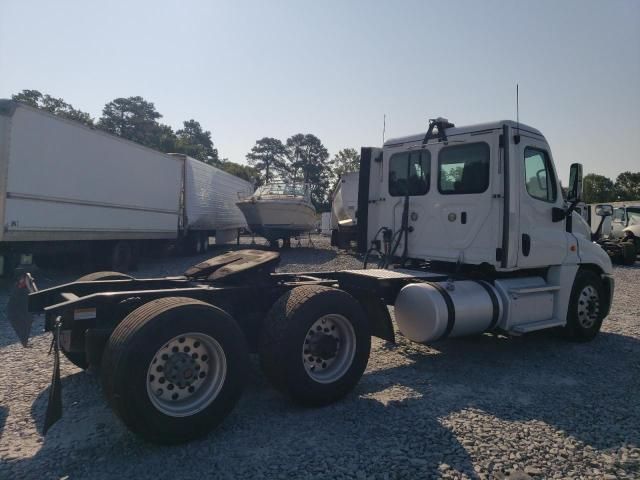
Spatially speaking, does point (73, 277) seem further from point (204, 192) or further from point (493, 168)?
point (493, 168)

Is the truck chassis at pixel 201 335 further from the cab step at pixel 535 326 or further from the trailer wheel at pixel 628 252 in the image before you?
the trailer wheel at pixel 628 252

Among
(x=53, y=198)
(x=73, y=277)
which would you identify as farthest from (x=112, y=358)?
(x=73, y=277)

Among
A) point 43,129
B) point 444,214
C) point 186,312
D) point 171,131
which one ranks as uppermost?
point 171,131

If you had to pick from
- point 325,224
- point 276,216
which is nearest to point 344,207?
point 276,216

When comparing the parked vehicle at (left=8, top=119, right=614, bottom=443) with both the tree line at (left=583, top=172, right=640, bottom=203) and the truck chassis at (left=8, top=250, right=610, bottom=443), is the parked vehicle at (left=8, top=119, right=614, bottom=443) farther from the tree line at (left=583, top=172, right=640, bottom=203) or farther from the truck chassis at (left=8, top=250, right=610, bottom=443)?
the tree line at (left=583, top=172, right=640, bottom=203)

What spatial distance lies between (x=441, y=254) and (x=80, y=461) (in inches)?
187

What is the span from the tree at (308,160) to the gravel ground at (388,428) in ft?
246

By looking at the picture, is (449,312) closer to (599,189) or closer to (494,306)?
(494,306)

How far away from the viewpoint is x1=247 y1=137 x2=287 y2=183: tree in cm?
8386

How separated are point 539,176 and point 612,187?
6533 centimetres

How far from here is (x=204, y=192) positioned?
1803 cm

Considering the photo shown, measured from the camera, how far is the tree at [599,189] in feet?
188

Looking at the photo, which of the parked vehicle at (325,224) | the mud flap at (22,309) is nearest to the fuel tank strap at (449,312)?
the mud flap at (22,309)

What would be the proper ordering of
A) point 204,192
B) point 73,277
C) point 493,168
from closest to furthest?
point 493,168
point 73,277
point 204,192
